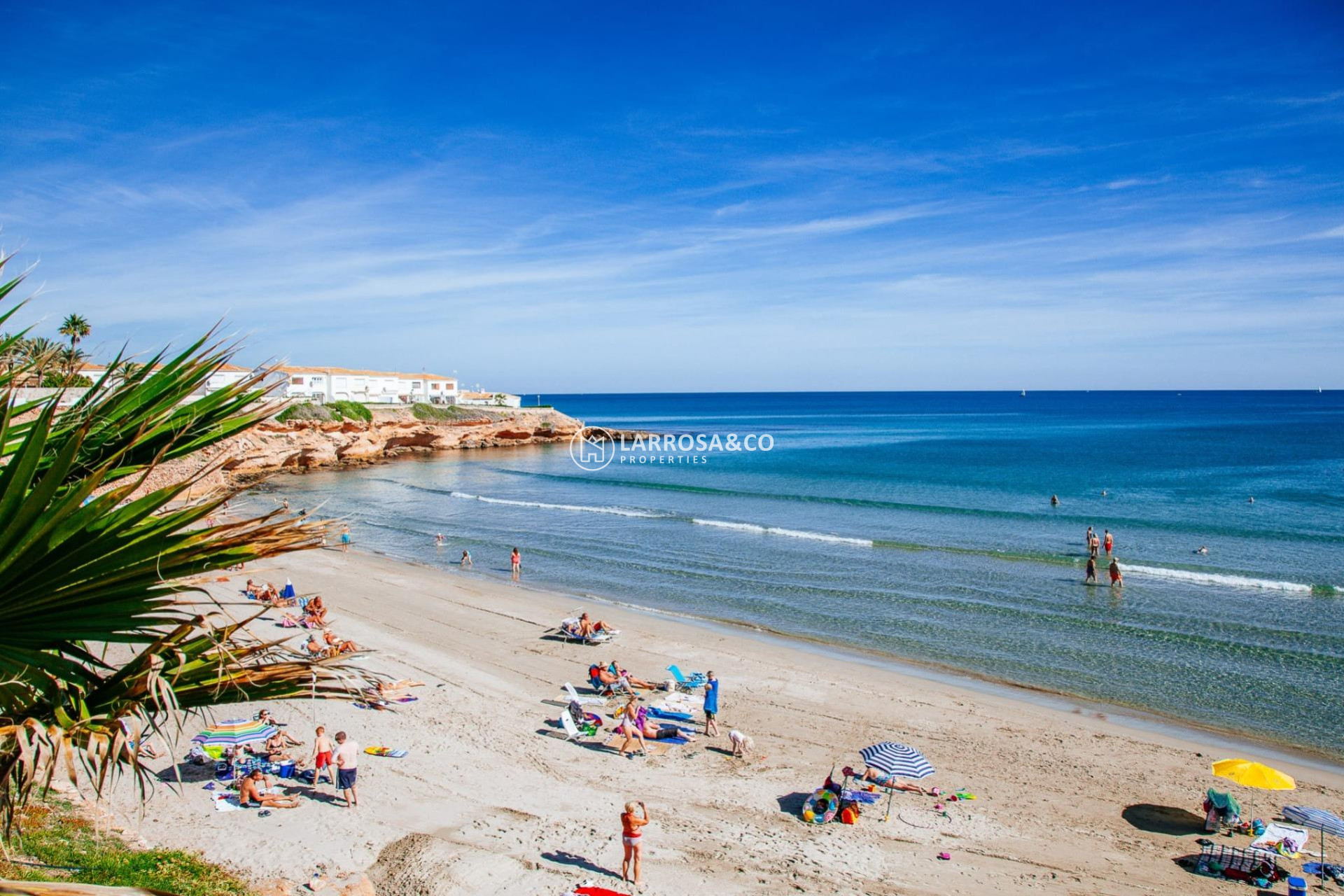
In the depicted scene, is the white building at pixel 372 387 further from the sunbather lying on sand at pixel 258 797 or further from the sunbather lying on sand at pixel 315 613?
the sunbather lying on sand at pixel 258 797

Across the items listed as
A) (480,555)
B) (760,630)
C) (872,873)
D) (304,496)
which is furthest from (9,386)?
(304,496)

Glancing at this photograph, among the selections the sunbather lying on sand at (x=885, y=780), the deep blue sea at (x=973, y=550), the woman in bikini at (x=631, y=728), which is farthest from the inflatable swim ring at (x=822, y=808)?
the deep blue sea at (x=973, y=550)

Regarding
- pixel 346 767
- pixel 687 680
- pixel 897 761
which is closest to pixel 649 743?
pixel 687 680

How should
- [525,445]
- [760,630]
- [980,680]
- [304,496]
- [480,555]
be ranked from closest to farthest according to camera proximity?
1. [980,680]
2. [760,630]
3. [480,555]
4. [304,496]
5. [525,445]

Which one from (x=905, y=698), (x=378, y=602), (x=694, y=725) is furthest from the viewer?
(x=378, y=602)

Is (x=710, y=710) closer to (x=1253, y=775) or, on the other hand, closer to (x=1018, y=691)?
(x=1018, y=691)

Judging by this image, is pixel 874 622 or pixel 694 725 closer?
pixel 694 725

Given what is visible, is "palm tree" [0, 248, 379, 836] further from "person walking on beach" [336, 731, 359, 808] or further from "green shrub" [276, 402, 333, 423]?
"green shrub" [276, 402, 333, 423]

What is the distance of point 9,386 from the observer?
3.00 metres

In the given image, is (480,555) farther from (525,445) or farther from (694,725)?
(525,445)

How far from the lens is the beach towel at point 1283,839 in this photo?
11.5 meters

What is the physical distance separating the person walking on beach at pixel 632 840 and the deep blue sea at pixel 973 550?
569cm

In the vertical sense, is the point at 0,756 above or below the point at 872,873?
above

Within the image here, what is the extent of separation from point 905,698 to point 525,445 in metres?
72.5
